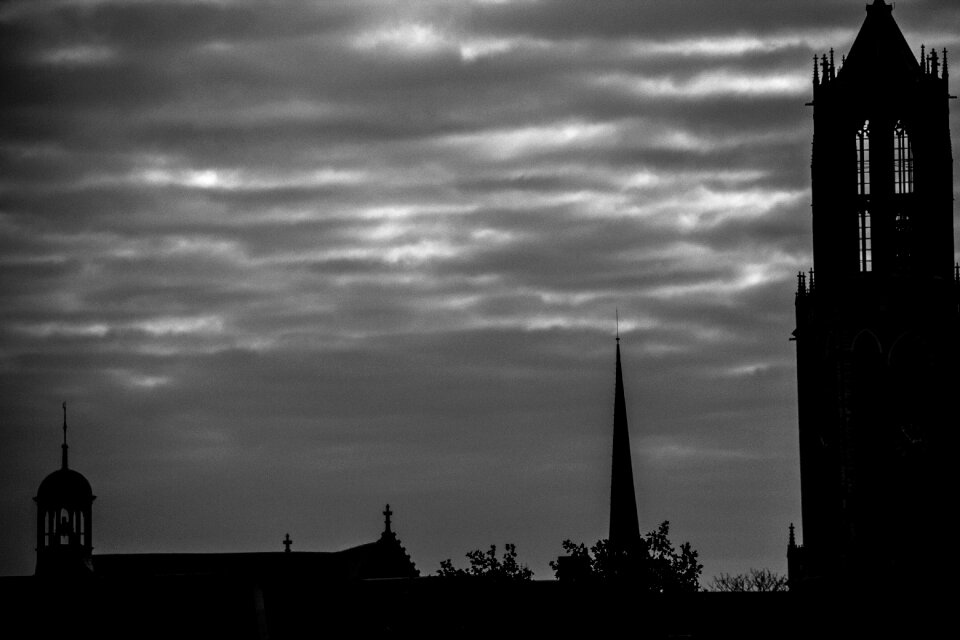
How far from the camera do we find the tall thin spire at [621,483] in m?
142

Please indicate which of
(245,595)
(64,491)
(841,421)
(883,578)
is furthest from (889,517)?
(245,595)

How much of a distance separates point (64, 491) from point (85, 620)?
165 feet

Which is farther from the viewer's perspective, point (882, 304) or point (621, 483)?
point (621, 483)

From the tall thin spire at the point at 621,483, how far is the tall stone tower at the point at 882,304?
912 centimetres

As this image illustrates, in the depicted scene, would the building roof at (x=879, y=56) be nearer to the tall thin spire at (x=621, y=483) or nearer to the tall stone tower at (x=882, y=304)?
the tall stone tower at (x=882, y=304)

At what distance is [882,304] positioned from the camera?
136125 mm

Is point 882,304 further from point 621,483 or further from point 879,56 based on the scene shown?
point 621,483

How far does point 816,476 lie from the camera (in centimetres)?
13962

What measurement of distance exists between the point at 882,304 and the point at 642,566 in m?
29.7

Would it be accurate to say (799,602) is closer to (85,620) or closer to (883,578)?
(883,578)

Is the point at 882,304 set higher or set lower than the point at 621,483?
higher

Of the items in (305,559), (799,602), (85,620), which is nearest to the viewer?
(85,620)

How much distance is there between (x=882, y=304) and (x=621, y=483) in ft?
61.4

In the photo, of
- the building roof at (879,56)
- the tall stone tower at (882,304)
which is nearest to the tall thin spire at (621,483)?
A: the tall stone tower at (882,304)
